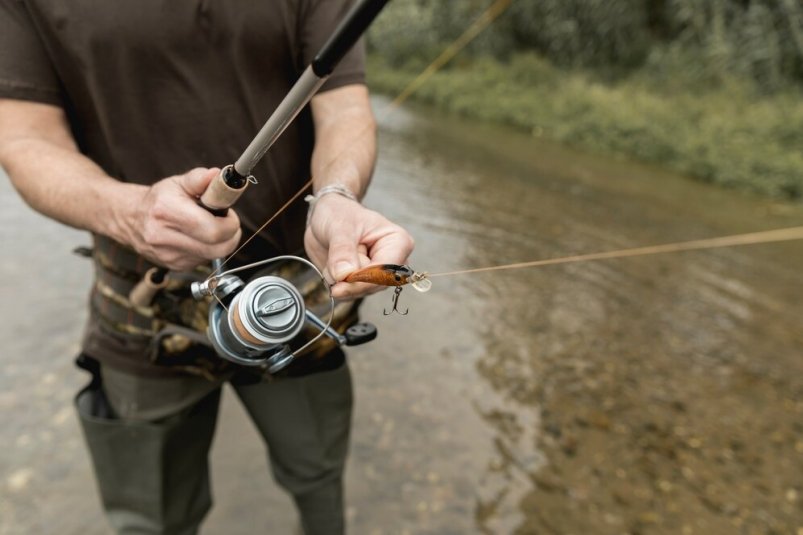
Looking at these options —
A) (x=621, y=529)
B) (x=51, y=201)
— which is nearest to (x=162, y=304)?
(x=51, y=201)

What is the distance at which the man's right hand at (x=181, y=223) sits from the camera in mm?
1185

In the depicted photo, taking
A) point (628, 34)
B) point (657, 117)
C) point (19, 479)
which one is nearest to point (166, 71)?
point (19, 479)

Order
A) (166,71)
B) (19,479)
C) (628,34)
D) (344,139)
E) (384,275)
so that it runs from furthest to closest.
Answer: (628,34) < (19,479) < (344,139) < (166,71) < (384,275)

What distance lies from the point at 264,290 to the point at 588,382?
124 inches

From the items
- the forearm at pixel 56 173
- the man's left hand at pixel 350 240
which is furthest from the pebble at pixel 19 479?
the man's left hand at pixel 350 240

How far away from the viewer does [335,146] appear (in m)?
1.69

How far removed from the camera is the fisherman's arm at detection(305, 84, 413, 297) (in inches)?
47.2

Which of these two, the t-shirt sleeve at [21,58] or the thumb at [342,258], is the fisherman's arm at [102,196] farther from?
the thumb at [342,258]

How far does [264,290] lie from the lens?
1.24 meters

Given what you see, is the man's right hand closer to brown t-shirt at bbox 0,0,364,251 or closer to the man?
the man

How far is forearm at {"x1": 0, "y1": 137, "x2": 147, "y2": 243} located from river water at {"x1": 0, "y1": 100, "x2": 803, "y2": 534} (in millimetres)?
1700

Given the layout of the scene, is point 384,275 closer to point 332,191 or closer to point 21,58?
point 332,191

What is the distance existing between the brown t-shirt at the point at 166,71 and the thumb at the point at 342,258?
0.56 meters

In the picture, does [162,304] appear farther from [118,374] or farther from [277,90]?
[277,90]
